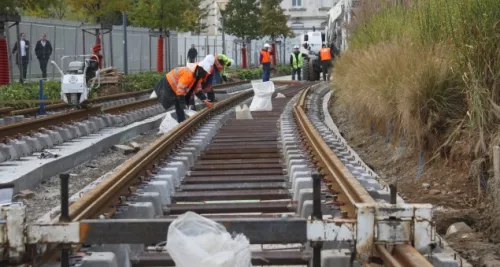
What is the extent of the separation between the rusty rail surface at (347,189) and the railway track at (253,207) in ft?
0.03

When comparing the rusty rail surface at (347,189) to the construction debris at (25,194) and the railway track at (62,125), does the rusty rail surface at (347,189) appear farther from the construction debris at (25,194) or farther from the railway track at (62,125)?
the railway track at (62,125)

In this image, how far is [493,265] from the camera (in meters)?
5.66

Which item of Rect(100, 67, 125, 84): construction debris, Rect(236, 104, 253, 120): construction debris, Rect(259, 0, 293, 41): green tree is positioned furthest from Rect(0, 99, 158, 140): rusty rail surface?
Rect(259, 0, 293, 41): green tree

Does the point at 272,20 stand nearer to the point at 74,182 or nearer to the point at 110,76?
the point at 110,76

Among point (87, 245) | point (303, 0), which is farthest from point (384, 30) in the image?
point (303, 0)

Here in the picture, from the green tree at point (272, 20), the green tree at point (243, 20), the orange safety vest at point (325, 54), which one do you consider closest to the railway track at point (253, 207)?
the orange safety vest at point (325, 54)

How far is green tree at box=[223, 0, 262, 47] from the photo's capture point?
6388 centimetres

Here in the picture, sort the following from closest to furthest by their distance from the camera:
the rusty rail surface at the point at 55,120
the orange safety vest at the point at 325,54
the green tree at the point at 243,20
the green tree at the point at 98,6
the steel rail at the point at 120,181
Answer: the steel rail at the point at 120,181
the rusty rail surface at the point at 55,120
the orange safety vest at the point at 325,54
the green tree at the point at 98,6
the green tree at the point at 243,20

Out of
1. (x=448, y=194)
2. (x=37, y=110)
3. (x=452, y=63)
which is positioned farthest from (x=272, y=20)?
(x=448, y=194)

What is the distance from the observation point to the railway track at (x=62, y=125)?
37.9 feet

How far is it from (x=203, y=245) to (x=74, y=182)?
639 cm

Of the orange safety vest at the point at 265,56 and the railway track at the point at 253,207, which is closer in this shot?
the railway track at the point at 253,207

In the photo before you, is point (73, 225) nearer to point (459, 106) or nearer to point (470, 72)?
point (470, 72)

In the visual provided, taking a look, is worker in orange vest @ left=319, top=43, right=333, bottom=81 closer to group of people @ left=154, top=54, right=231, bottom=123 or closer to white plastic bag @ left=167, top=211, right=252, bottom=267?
group of people @ left=154, top=54, right=231, bottom=123
